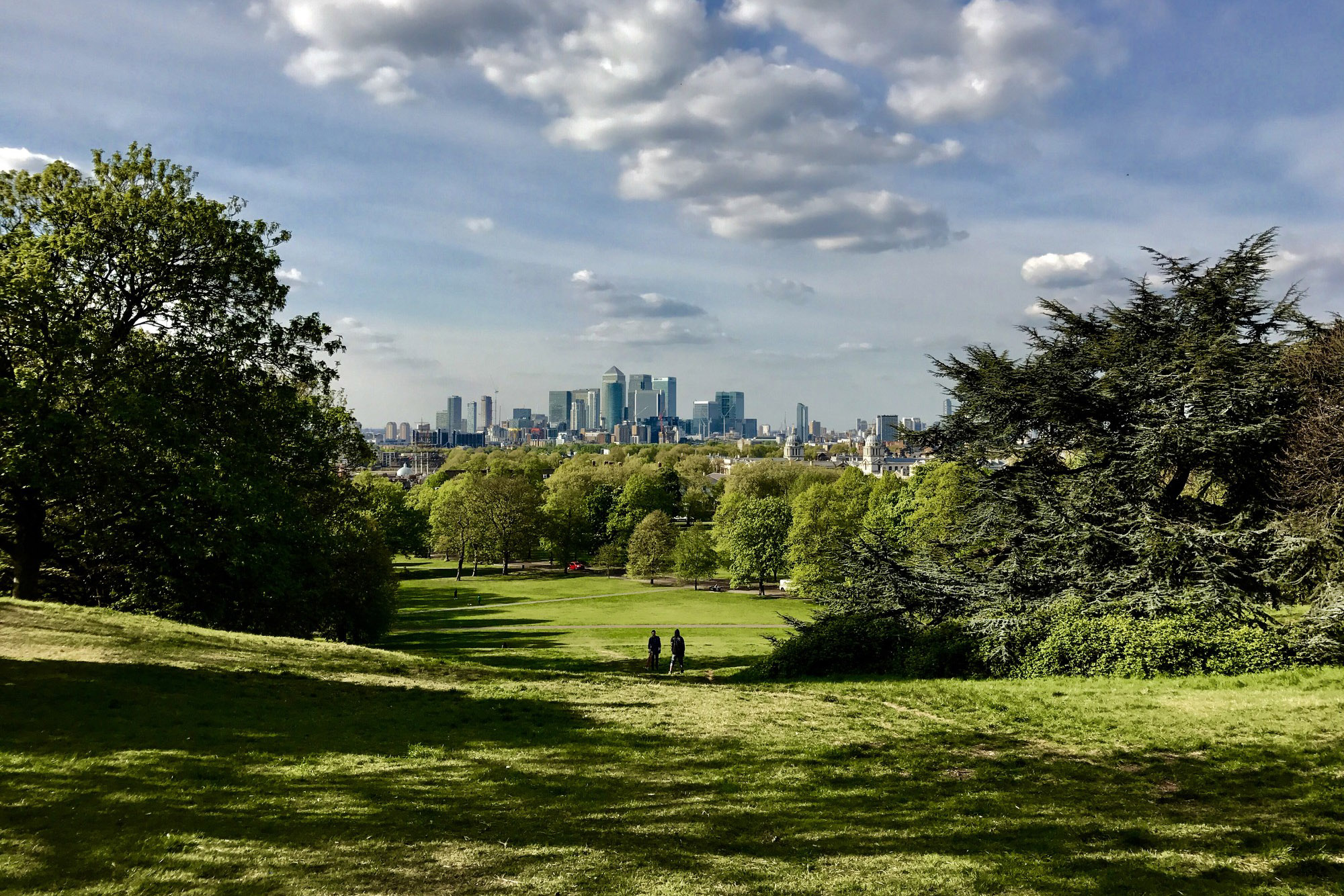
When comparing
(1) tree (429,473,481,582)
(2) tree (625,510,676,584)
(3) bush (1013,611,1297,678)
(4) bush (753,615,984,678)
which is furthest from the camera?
(1) tree (429,473,481,582)

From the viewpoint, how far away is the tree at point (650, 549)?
230ft

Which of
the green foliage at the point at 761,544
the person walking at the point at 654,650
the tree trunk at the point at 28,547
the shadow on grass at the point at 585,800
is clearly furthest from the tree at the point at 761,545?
the shadow on grass at the point at 585,800

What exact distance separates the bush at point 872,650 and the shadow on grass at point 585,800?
6.62 m

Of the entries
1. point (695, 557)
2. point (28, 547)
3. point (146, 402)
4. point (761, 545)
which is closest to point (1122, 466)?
point (146, 402)

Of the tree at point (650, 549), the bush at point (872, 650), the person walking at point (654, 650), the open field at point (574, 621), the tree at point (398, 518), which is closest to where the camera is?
the bush at point (872, 650)

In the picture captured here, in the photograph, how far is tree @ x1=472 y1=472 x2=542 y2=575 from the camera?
74.4 m

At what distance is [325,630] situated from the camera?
3269 cm

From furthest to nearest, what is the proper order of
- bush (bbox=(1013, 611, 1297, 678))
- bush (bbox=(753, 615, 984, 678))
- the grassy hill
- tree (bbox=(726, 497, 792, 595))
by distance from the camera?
tree (bbox=(726, 497, 792, 595)) < bush (bbox=(753, 615, 984, 678)) < bush (bbox=(1013, 611, 1297, 678)) < the grassy hill

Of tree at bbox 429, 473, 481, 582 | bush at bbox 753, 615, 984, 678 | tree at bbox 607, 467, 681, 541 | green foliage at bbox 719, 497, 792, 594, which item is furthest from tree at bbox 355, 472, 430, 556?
bush at bbox 753, 615, 984, 678

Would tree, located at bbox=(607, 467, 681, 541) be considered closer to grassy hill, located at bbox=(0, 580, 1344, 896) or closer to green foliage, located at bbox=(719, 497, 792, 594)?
green foliage, located at bbox=(719, 497, 792, 594)

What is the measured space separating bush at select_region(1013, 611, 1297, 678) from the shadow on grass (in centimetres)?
547

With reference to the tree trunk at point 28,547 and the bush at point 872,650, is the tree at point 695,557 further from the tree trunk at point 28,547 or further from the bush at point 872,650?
the tree trunk at point 28,547

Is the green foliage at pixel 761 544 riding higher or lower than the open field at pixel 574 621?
higher

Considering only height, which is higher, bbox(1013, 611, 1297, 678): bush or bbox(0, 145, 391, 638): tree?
bbox(0, 145, 391, 638): tree
